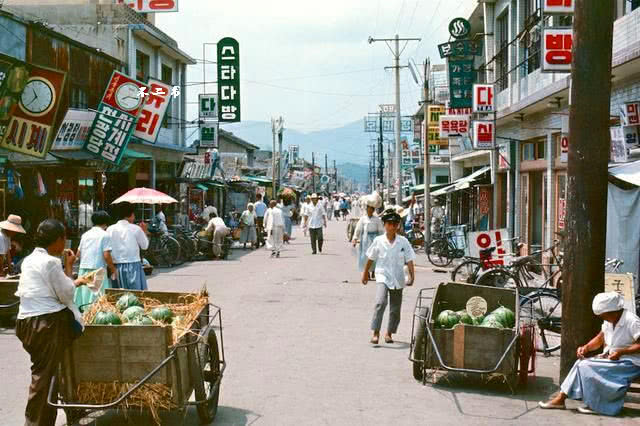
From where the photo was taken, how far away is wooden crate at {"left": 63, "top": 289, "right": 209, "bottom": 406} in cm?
600

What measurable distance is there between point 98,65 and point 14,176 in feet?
32.8

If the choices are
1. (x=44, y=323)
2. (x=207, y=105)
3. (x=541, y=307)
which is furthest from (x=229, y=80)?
(x=44, y=323)

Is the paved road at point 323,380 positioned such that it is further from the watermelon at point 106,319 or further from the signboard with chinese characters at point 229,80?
the signboard with chinese characters at point 229,80

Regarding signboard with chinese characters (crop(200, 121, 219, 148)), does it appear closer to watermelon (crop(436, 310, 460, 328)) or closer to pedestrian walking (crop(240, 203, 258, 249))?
pedestrian walking (crop(240, 203, 258, 249))

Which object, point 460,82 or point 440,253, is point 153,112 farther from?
point 440,253

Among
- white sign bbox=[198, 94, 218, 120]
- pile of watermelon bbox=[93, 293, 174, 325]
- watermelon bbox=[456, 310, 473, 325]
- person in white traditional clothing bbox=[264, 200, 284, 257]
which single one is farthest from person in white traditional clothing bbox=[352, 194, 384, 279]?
white sign bbox=[198, 94, 218, 120]

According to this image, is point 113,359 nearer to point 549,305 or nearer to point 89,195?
point 549,305

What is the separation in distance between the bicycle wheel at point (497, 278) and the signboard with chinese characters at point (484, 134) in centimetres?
1095

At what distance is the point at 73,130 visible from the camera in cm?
2352

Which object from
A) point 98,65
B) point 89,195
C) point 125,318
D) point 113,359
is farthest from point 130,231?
point 98,65

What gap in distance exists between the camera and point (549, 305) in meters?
11.1

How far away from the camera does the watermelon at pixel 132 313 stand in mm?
6689

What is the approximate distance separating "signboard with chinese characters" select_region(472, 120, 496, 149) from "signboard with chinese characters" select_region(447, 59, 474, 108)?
4.12 feet

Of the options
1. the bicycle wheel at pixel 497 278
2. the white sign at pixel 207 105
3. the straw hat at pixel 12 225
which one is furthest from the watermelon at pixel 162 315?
the white sign at pixel 207 105
